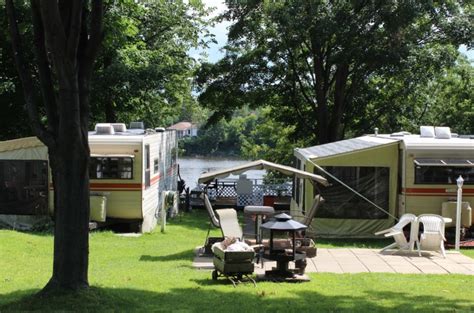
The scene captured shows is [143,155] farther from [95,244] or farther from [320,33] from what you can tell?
[320,33]

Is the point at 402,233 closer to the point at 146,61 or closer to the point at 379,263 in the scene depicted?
the point at 379,263

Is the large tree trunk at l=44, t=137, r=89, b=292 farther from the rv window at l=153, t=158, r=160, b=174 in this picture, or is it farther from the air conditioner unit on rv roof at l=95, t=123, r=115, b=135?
the rv window at l=153, t=158, r=160, b=174

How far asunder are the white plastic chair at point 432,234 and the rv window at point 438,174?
246cm

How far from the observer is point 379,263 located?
11.2 m

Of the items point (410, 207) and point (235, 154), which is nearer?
point (410, 207)

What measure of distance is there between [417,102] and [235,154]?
4386 centimetres

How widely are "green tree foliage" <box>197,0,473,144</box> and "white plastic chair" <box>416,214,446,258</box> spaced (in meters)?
9.15

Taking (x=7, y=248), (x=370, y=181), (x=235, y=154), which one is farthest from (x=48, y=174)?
(x=235, y=154)

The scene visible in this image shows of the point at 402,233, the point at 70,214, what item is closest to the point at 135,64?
the point at 402,233

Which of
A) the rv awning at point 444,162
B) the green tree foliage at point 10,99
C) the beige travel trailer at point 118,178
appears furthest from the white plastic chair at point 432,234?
the green tree foliage at point 10,99

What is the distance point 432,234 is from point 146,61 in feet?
43.8

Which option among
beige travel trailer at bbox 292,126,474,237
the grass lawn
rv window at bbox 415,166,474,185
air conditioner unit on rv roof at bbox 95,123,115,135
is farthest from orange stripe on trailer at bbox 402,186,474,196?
air conditioner unit on rv roof at bbox 95,123,115,135

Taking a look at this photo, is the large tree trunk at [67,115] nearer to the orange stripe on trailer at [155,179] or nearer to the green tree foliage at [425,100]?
the orange stripe on trailer at [155,179]

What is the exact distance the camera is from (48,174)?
1558cm
